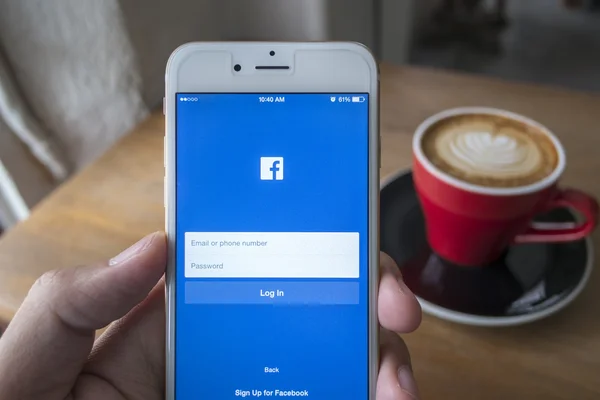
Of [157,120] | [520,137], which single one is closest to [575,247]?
[520,137]

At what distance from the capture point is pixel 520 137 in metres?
0.48

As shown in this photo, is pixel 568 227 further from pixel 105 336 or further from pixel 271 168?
pixel 105 336

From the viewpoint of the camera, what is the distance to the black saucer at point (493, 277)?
0.44 metres

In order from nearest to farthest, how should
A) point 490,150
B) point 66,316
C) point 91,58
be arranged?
point 66,316, point 490,150, point 91,58

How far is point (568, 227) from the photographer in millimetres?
469

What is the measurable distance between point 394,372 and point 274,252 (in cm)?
11

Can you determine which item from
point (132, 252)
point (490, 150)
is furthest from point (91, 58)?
point (490, 150)

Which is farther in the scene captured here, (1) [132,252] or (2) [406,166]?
(2) [406,166]

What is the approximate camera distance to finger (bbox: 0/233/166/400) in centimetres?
35

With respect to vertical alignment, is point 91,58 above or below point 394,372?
above

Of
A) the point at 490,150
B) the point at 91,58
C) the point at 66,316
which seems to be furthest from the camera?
the point at 91,58

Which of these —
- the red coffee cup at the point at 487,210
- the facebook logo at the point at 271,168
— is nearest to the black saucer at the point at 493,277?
the red coffee cup at the point at 487,210

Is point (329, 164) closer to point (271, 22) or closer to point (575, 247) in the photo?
point (575, 247)

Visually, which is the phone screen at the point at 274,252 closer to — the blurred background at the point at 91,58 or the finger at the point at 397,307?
the finger at the point at 397,307
